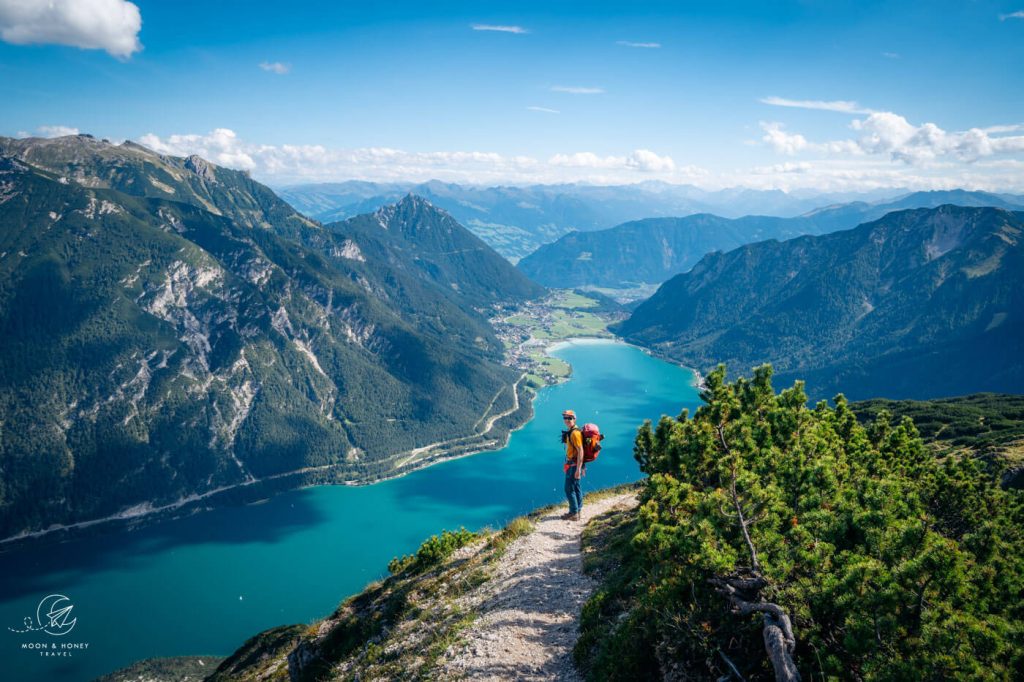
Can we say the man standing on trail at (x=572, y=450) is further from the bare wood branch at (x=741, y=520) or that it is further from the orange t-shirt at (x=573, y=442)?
the bare wood branch at (x=741, y=520)

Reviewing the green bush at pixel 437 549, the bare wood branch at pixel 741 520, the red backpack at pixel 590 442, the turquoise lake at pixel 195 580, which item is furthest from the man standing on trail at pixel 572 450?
the turquoise lake at pixel 195 580

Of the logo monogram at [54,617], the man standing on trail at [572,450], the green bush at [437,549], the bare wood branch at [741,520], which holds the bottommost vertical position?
the logo monogram at [54,617]

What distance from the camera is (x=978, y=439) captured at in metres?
85.4

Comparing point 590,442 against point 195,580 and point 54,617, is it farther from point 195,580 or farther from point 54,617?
point 54,617

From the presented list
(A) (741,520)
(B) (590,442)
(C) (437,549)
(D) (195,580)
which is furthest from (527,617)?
(D) (195,580)

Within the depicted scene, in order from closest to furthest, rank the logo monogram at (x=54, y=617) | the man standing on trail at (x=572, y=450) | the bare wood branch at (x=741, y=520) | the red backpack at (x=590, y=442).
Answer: the bare wood branch at (x=741, y=520), the man standing on trail at (x=572, y=450), the red backpack at (x=590, y=442), the logo monogram at (x=54, y=617)

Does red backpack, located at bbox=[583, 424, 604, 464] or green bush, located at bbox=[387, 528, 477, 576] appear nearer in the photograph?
red backpack, located at bbox=[583, 424, 604, 464]

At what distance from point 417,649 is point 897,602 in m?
17.2

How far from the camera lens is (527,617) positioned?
2030 cm

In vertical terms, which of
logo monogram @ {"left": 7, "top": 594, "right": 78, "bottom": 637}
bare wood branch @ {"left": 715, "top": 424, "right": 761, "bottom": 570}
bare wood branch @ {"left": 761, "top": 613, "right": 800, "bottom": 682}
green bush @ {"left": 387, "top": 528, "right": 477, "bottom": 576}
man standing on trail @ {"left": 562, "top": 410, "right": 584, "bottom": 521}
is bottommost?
logo monogram @ {"left": 7, "top": 594, "right": 78, "bottom": 637}

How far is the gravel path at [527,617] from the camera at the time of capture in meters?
17.4

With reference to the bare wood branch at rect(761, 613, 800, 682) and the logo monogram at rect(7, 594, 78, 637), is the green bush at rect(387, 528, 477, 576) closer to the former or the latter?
the bare wood branch at rect(761, 613, 800, 682)

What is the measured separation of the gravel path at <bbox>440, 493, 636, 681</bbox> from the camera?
57.2ft

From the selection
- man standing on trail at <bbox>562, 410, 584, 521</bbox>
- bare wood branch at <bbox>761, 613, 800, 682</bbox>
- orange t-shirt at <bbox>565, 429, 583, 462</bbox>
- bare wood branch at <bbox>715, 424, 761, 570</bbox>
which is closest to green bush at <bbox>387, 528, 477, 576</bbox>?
man standing on trail at <bbox>562, 410, 584, 521</bbox>
